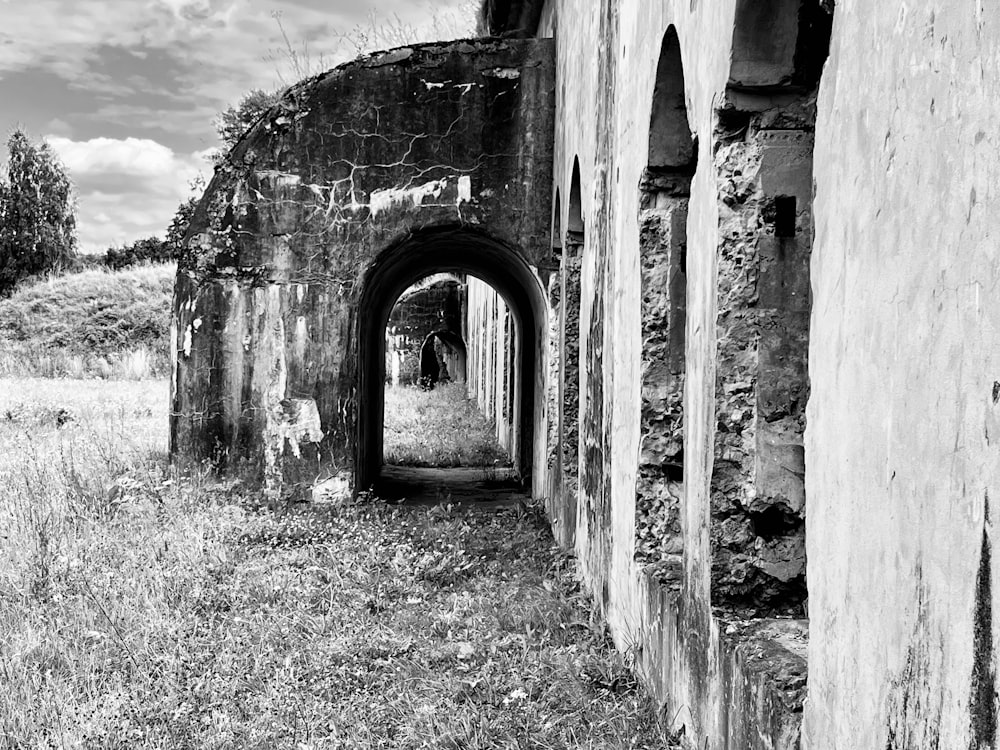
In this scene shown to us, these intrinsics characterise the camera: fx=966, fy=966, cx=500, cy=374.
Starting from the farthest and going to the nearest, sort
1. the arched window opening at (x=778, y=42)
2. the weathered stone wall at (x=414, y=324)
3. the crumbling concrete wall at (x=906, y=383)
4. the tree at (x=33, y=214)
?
the tree at (x=33, y=214)
the weathered stone wall at (x=414, y=324)
the arched window opening at (x=778, y=42)
the crumbling concrete wall at (x=906, y=383)

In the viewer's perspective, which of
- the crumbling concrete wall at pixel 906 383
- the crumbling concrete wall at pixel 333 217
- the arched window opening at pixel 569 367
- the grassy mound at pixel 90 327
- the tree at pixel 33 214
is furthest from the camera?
the tree at pixel 33 214

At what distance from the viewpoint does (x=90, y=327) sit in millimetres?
29094

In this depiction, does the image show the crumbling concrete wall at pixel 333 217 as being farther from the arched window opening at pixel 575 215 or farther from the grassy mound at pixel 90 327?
the grassy mound at pixel 90 327

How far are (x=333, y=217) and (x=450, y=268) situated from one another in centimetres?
381

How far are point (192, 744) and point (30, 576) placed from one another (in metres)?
2.62

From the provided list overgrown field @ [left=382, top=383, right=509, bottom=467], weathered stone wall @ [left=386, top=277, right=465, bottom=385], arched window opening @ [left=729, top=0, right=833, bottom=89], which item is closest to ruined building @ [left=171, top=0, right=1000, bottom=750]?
arched window opening @ [left=729, top=0, right=833, bottom=89]

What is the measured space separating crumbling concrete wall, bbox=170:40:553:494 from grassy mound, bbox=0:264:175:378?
18.6m

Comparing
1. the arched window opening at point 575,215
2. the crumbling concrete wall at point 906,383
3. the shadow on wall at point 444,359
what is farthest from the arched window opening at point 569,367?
the shadow on wall at point 444,359

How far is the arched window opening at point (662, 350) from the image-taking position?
176 inches

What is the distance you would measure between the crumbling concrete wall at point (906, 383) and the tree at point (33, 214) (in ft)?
147

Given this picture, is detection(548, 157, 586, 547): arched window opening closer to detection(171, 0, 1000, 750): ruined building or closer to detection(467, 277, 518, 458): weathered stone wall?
detection(171, 0, 1000, 750): ruined building

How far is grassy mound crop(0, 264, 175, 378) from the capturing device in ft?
86.6

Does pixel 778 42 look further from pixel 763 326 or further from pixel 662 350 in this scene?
pixel 662 350

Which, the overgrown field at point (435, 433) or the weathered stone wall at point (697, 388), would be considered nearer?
the weathered stone wall at point (697, 388)
